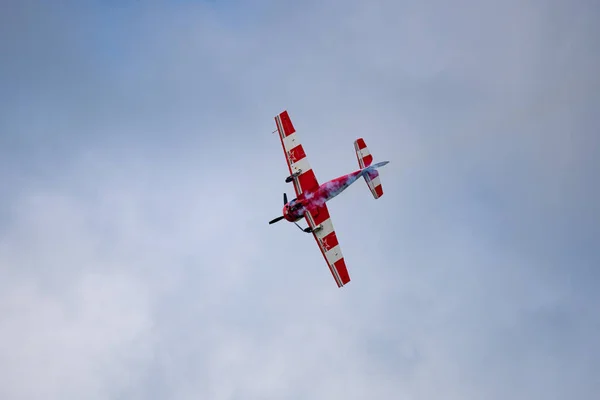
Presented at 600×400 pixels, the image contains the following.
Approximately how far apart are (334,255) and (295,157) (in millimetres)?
9505

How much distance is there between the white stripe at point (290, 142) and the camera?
5978 cm

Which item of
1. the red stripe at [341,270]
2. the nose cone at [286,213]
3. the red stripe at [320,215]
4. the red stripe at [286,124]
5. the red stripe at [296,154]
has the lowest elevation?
the red stripe at [341,270]

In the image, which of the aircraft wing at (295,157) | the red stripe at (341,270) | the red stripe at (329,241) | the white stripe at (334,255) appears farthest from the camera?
the red stripe at (341,270)

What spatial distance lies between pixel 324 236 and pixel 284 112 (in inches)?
463

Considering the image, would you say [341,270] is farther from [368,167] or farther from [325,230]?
[368,167]

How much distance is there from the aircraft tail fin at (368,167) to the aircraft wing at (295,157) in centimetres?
435

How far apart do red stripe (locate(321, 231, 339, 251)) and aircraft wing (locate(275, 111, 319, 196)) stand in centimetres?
471

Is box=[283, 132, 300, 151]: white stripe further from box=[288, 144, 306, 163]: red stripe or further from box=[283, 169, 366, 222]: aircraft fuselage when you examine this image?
box=[283, 169, 366, 222]: aircraft fuselage

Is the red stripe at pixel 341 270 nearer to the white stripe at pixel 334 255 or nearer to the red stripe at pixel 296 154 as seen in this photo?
the white stripe at pixel 334 255

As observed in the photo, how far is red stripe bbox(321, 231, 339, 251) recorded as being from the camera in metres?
60.1

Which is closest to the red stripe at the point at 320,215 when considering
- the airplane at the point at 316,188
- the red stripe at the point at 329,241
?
the airplane at the point at 316,188

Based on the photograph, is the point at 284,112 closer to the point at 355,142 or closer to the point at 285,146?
the point at 285,146

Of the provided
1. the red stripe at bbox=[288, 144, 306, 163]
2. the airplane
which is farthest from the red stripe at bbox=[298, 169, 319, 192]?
the red stripe at bbox=[288, 144, 306, 163]

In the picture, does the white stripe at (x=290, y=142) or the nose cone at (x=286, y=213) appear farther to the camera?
the white stripe at (x=290, y=142)
